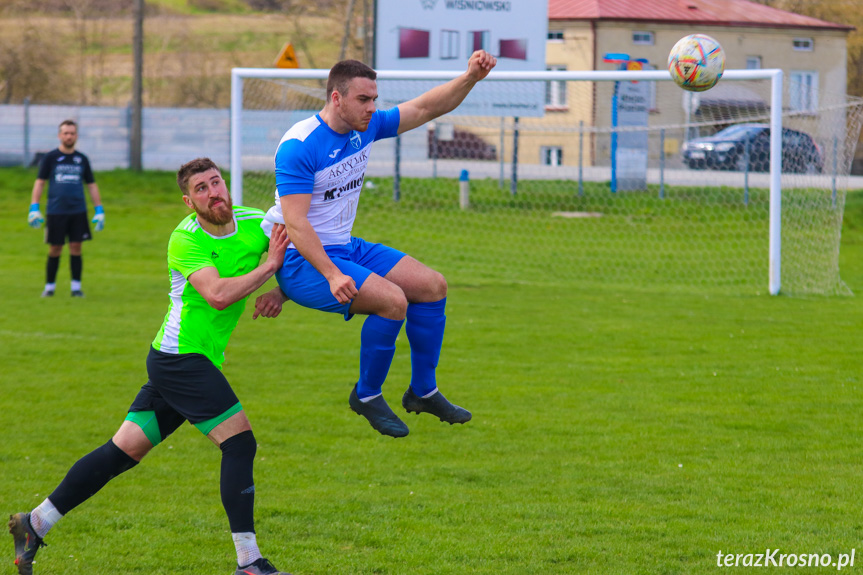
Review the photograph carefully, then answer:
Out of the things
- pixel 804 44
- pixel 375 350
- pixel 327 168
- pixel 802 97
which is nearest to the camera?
pixel 327 168

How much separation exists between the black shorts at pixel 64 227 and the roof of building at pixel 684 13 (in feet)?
84.3

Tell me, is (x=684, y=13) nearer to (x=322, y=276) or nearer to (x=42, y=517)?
(x=322, y=276)

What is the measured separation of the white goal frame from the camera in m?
13.7

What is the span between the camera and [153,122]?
99.1ft

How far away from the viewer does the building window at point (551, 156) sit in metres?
21.3

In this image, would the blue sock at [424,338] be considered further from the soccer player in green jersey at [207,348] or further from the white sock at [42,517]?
the white sock at [42,517]

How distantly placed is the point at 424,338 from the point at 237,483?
4.24ft

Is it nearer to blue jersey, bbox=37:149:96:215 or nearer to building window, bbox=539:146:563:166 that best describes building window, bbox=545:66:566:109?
building window, bbox=539:146:563:166

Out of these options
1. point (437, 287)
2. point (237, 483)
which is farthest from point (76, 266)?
point (237, 483)

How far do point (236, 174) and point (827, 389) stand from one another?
877cm

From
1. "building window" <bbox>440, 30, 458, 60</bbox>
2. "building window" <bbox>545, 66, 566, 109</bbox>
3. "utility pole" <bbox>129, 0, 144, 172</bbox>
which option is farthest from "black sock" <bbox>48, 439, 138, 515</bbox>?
"utility pole" <bbox>129, 0, 144, 172</bbox>

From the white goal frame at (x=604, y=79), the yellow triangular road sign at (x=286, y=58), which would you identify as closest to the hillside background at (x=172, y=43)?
the yellow triangular road sign at (x=286, y=58)

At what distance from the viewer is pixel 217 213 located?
16.0 feet

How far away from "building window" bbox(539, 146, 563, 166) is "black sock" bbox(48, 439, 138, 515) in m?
16.5
